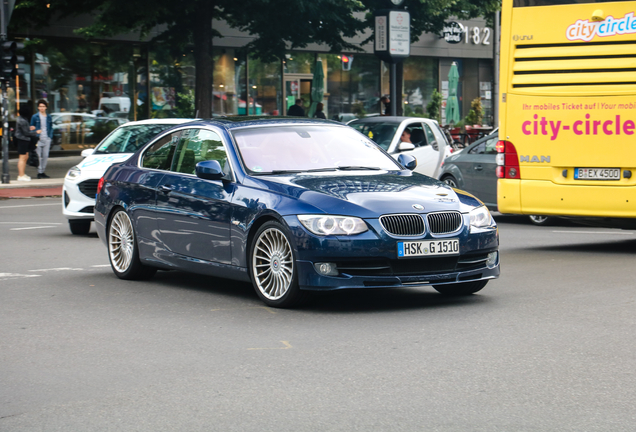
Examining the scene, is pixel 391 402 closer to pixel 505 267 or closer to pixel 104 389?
pixel 104 389

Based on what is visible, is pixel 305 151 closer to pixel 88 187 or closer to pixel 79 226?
pixel 88 187

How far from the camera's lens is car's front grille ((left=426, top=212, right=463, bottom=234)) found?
7.61 meters

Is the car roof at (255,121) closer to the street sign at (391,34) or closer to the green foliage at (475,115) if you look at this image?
the street sign at (391,34)

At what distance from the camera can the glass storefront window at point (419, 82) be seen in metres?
42.9

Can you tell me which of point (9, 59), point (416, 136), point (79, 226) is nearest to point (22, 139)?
point (9, 59)

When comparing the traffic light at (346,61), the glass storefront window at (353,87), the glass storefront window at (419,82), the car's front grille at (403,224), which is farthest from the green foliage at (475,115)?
the car's front grille at (403,224)

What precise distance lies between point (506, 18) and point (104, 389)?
7865 millimetres

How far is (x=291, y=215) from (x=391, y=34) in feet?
69.9

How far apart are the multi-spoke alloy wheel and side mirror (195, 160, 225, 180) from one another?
0.72 meters

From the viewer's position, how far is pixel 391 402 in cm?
499

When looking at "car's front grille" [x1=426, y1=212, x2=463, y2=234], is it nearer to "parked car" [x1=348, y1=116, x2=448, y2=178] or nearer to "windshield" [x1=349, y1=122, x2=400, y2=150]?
"parked car" [x1=348, y1=116, x2=448, y2=178]

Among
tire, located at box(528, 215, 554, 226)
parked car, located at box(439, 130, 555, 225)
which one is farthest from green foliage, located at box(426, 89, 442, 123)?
tire, located at box(528, 215, 554, 226)

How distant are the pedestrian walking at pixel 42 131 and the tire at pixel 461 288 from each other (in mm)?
18434

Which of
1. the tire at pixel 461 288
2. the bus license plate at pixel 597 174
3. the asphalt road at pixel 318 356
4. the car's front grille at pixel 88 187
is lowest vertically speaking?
the asphalt road at pixel 318 356
